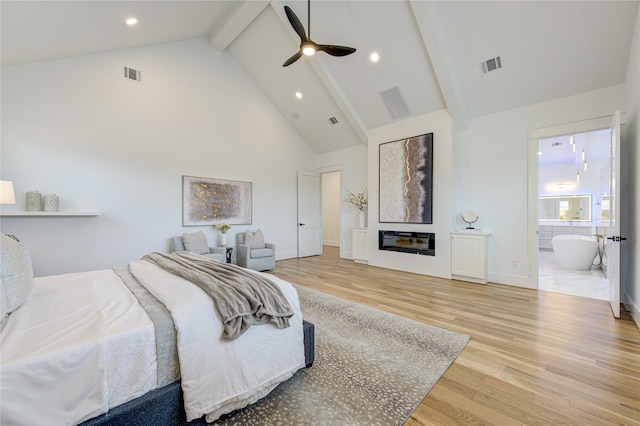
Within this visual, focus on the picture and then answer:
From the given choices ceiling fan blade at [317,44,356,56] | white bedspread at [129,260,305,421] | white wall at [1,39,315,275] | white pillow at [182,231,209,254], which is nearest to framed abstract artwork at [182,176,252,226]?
white wall at [1,39,315,275]

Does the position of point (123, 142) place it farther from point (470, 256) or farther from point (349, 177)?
point (470, 256)

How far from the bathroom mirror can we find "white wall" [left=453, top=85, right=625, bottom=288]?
15.8ft

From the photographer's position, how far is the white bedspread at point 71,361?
3.39 feet

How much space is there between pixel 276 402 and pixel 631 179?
461cm

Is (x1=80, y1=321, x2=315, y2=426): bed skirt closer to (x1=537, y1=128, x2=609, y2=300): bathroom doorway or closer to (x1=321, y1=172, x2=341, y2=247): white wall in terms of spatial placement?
(x1=537, y1=128, x2=609, y2=300): bathroom doorway

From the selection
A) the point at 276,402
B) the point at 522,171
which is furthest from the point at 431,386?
the point at 522,171

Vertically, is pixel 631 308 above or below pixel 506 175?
below

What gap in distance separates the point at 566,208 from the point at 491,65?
6806 mm

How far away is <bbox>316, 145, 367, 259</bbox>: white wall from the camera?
21.8ft

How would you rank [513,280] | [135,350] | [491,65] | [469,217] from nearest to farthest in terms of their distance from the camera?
[135,350], [491,65], [513,280], [469,217]

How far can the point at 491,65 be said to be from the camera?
393cm

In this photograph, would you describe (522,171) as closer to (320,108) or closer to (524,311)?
(524,311)

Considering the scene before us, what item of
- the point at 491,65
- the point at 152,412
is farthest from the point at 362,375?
the point at 491,65

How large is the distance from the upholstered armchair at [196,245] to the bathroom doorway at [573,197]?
19.5ft
